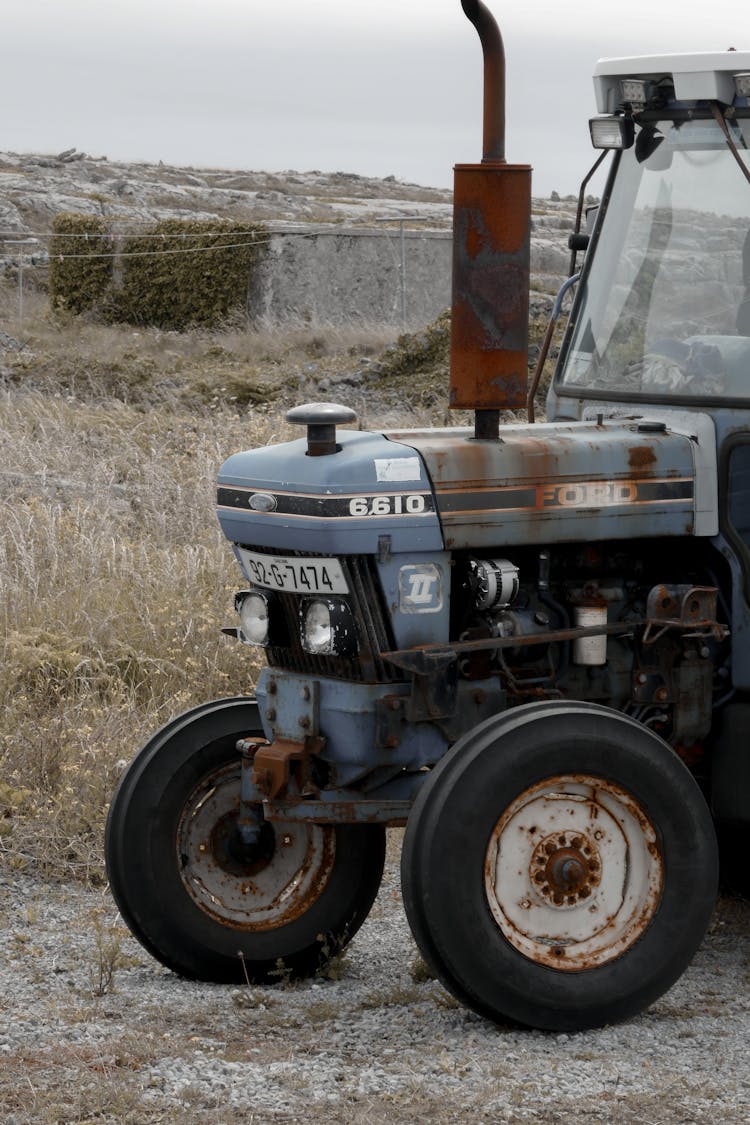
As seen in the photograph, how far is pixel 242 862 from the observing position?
4.95 m

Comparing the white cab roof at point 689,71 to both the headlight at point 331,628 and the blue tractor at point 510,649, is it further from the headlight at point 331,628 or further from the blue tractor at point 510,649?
the headlight at point 331,628

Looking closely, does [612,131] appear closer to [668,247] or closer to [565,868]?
[668,247]

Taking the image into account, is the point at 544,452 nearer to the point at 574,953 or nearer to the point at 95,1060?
the point at 574,953

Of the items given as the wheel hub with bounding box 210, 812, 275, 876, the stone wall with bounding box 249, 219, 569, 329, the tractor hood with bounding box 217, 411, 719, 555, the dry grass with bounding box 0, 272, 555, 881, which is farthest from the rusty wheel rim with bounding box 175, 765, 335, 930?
the stone wall with bounding box 249, 219, 569, 329

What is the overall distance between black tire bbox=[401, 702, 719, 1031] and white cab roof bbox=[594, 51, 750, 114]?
1.95m

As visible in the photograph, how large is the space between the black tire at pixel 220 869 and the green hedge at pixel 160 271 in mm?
23701

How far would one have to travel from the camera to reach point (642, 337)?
516 centimetres

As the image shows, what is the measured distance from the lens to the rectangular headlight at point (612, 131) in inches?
206

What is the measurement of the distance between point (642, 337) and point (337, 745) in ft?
5.45

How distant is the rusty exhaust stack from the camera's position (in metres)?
4.45

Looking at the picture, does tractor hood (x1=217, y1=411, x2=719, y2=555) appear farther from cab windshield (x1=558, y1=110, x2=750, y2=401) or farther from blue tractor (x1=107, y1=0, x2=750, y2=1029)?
cab windshield (x1=558, y1=110, x2=750, y2=401)

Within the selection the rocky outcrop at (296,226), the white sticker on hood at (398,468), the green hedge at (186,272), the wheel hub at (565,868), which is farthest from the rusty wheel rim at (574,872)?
the green hedge at (186,272)

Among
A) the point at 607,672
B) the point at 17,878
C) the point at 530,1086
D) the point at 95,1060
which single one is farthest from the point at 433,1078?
the point at 17,878

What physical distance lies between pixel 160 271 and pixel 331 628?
82.1 feet
